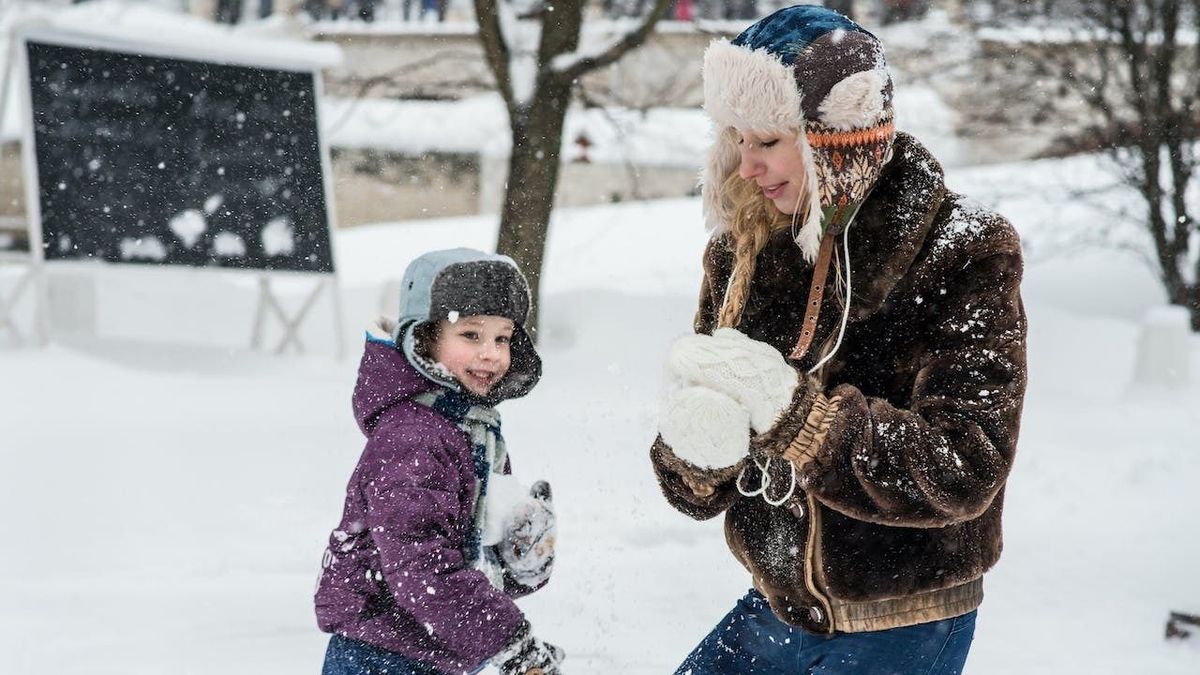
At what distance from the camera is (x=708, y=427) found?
6.53 feet


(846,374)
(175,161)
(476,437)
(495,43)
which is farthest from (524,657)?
(175,161)

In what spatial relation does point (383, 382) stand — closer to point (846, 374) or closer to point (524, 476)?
point (846, 374)

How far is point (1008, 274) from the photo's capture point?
2127 millimetres

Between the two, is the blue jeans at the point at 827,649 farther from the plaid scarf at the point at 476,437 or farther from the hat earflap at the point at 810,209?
the hat earflap at the point at 810,209

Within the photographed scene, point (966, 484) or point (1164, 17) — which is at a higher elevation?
point (1164, 17)

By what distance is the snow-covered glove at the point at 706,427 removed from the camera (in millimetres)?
1982

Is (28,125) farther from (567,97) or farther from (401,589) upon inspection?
(401,589)

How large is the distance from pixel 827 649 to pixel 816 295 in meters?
0.59

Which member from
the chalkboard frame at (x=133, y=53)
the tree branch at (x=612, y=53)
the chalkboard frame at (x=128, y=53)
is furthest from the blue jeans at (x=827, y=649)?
the chalkboard frame at (x=128, y=53)

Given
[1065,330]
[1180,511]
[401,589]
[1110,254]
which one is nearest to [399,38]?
[1110,254]

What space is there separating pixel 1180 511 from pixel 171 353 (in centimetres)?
618

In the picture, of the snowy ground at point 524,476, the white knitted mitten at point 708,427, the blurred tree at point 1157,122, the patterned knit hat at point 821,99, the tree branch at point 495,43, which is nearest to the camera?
the white knitted mitten at point 708,427

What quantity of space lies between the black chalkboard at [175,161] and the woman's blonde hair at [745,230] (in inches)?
268

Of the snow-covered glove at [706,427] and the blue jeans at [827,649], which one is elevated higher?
the snow-covered glove at [706,427]
